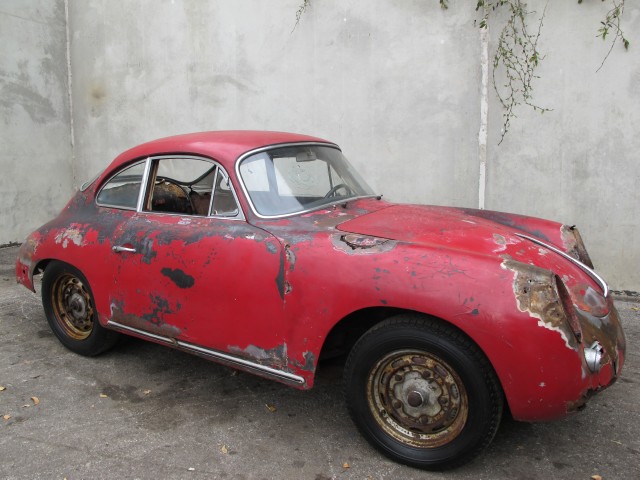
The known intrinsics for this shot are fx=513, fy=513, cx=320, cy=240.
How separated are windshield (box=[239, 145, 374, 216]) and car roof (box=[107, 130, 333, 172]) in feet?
0.25

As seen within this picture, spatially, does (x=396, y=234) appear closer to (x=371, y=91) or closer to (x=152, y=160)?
(x=152, y=160)

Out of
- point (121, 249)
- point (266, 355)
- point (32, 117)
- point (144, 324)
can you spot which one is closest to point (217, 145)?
point (121, 249)


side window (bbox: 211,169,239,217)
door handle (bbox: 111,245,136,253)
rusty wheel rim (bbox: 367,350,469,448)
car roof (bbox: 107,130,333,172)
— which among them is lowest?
rusty wheel rim (bbox: 367,350,469,448)

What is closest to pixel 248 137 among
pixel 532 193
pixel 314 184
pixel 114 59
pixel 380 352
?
pixel 314 184

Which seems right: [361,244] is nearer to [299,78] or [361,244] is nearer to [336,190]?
[336,190]

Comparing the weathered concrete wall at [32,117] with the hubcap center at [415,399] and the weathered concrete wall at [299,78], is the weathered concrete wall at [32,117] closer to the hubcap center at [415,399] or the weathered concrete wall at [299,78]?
the weathered concrete wall at [299,78]

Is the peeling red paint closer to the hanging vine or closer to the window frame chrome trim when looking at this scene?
the window frame chrome trim

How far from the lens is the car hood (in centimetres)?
261

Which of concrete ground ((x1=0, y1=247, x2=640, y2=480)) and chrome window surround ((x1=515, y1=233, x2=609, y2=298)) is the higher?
chrome window surround ((x1=515, y1=233, x2=609, y2=298))

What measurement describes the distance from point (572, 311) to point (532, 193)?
11.9 ft

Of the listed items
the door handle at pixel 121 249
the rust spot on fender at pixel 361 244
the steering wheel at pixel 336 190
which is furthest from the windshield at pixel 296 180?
the door handle at pixel 121 249

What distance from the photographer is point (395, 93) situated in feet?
19.8

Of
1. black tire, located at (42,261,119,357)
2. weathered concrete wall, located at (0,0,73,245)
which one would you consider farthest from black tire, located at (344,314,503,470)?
weathered concrete wall, located at (0,0,73,245)

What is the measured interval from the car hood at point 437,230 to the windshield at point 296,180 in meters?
0.36
